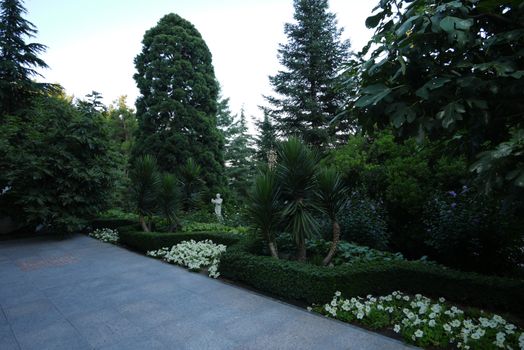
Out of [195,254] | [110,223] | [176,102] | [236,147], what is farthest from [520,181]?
[236,147]

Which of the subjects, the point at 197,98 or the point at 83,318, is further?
the point at 197,98

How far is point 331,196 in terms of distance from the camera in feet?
14.5

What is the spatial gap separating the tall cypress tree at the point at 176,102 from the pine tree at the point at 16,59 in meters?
4.36

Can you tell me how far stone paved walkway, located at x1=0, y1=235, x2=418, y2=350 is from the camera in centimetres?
266

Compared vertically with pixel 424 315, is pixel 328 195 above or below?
above

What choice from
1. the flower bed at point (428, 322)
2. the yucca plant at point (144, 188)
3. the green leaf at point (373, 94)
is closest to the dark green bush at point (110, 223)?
the yucca plant at point (144, 188)

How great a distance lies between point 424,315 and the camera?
9.75 feet

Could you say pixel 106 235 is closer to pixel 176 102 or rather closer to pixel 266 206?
pixel 266 206

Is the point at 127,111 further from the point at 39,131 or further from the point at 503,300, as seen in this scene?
the point at 503,300

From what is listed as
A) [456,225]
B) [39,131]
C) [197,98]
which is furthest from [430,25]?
[197,98]

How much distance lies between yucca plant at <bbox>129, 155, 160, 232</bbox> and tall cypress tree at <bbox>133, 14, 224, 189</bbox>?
610cm

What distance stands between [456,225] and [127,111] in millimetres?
25285

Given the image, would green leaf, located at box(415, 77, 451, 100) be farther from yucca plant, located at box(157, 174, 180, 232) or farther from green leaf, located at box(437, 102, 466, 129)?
yucca plant, located at box(157, 174, 180, 232)

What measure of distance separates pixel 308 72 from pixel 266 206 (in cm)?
1462
